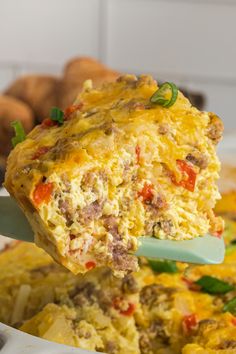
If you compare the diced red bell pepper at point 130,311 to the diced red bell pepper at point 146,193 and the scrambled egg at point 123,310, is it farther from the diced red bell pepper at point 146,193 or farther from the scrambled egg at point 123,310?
the diced red bell pepper at point 146,193

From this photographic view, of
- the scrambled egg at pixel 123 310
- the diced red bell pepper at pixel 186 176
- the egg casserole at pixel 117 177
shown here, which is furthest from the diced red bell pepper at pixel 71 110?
the scrambled egg at pixel 123 310

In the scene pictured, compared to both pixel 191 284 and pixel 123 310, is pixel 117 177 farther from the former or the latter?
pixel 191 284

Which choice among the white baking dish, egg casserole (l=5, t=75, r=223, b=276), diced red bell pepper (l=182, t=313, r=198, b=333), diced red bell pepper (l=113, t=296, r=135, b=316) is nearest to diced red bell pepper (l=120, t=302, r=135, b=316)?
diced red bell pepper (l=113, t=296, r=135, b=316)

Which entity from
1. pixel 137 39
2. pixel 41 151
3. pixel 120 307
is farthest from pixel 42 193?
pixel 137 39

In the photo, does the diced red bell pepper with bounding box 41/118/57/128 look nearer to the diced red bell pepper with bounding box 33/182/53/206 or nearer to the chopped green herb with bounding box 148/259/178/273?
the diced red bell pepper with bounding box 33/182/53/206

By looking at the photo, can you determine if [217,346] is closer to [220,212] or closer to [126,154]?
[126,154]

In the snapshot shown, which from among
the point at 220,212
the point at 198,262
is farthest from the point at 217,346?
the point at 220,212
